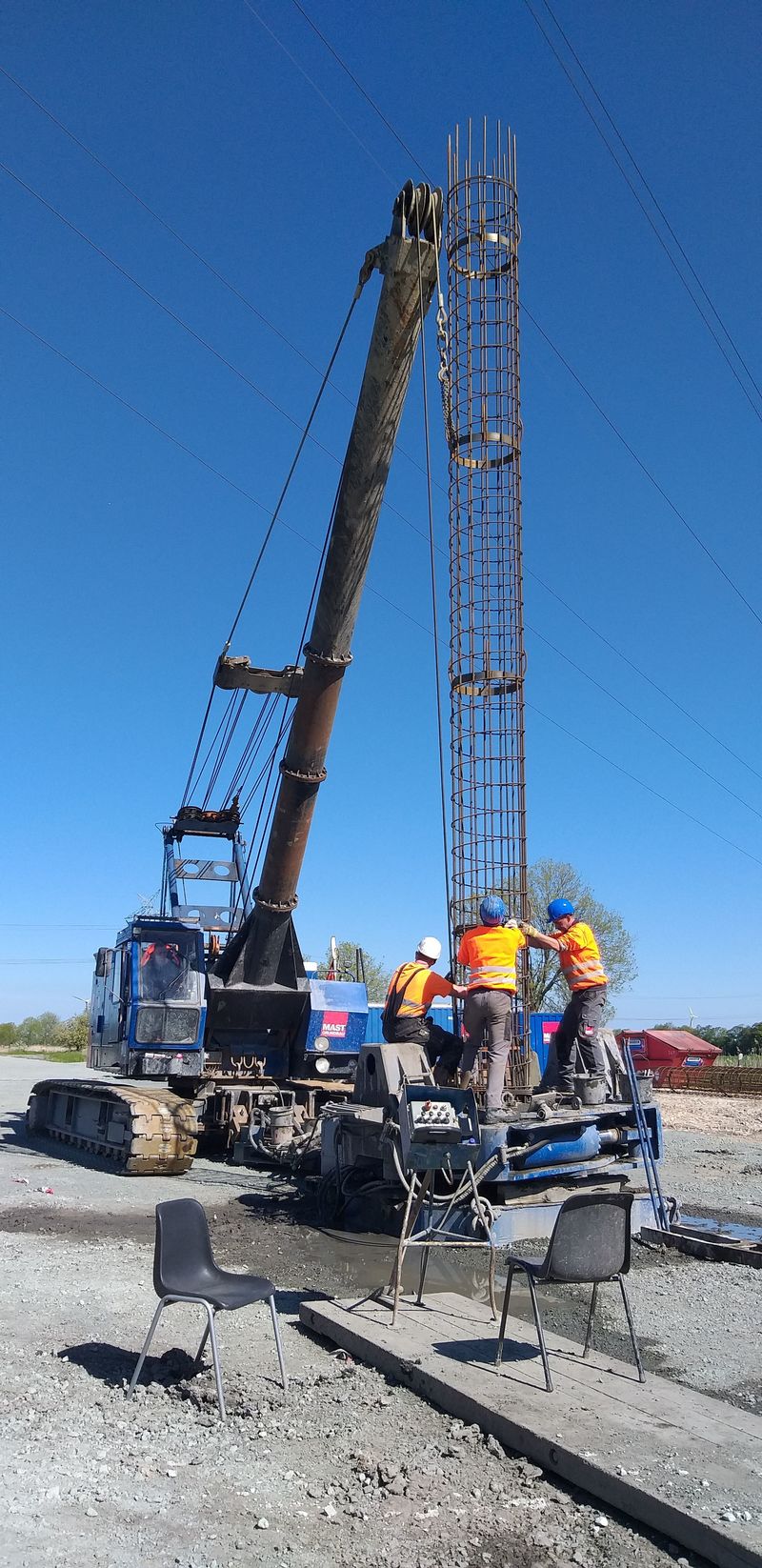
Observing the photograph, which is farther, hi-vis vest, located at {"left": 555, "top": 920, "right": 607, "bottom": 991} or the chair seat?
hi-vis vest, located at {"left": 555, "top": 920, "right": 607, "bottom": 991}

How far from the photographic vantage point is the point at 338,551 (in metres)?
10.2

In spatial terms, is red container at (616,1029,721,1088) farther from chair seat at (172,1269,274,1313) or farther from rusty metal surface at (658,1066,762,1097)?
chair seat at (172,1269,274,1313)

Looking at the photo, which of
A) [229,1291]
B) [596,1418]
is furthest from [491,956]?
[596,1418]

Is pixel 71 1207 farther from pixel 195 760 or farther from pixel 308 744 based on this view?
pixel 195 760

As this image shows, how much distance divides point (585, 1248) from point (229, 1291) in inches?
65.9

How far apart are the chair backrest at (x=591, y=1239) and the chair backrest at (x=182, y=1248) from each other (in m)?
1.67

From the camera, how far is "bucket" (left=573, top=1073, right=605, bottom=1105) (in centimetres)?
875

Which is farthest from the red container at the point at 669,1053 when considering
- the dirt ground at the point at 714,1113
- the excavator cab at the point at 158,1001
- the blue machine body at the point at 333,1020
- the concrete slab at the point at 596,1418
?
the concrete slab at the point at 596,1418

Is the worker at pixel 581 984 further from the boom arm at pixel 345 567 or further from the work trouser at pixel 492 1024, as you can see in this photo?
the boom arm at pixel 345 567

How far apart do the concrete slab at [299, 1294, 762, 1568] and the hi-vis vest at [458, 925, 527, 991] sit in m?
2.55

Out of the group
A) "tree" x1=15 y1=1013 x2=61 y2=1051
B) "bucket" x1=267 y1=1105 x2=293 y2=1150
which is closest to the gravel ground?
"bucket" x1=267 y1=1105 x2=293 y2=1150

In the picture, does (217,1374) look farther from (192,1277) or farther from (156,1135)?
(156,1135)

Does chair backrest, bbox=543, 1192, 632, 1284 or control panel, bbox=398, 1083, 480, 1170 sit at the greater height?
control panel, bbox=398, 1083, 480, 1170

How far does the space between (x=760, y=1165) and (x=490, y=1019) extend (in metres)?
9.10
